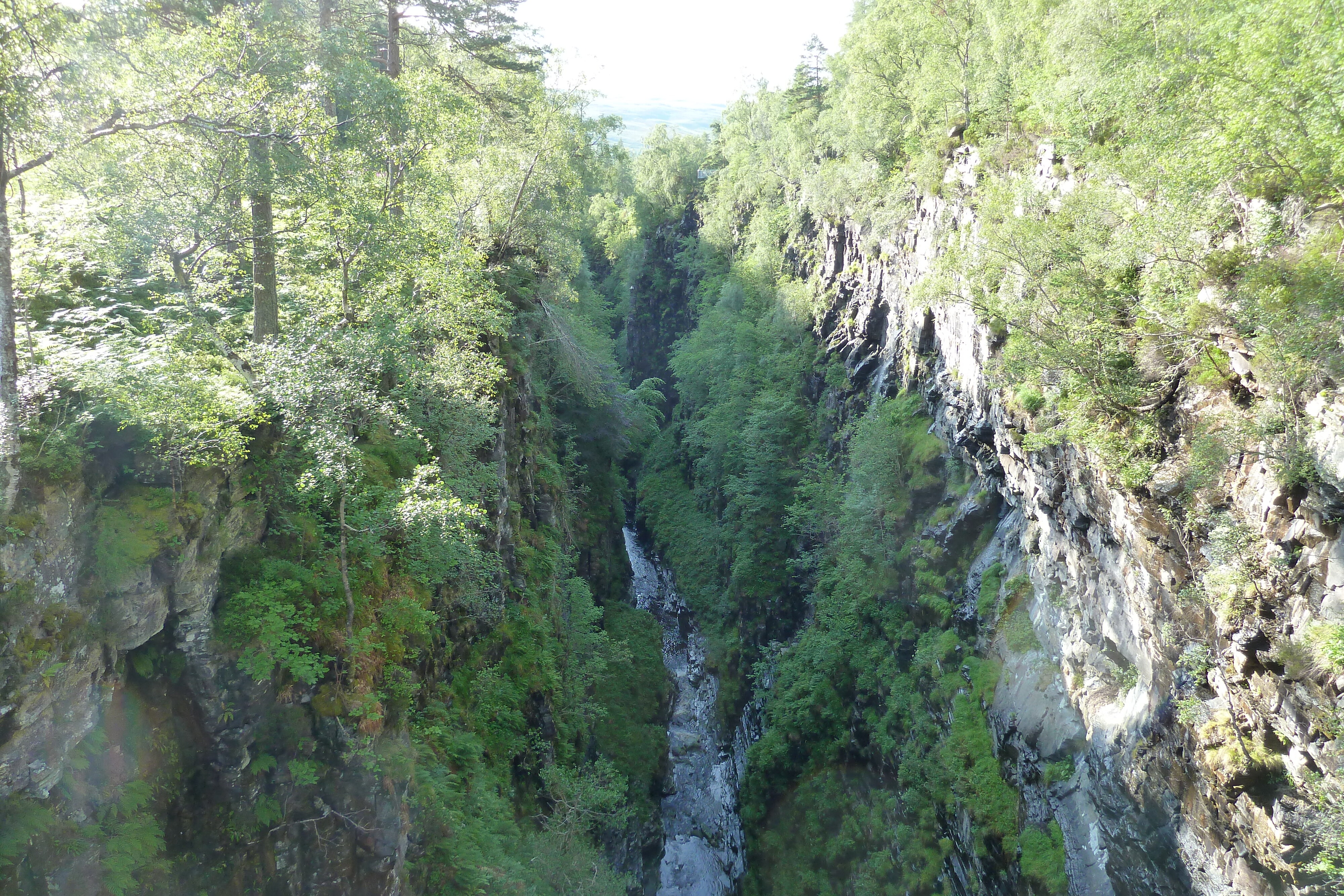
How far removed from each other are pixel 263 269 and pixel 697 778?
79.1ft

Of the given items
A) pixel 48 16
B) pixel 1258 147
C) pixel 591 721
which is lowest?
pixel 591 721

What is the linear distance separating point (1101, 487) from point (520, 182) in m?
20.3

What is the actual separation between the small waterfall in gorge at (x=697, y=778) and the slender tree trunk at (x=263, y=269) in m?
21.6

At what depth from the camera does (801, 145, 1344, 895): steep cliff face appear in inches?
366

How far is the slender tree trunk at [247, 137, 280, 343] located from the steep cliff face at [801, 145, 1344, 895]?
634 inches

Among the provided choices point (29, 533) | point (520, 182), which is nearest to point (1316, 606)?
point (29, 533)

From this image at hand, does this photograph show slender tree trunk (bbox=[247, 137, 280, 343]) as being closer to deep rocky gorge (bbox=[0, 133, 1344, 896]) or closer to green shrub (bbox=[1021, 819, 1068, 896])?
deep rocky gorge (bbox=[0, 133, 1344, 896])

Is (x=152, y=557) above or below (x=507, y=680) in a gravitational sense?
above

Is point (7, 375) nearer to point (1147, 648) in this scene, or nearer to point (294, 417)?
point (294, 417)

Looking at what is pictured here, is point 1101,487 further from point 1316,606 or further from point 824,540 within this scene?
point 824,540

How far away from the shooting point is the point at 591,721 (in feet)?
73.0

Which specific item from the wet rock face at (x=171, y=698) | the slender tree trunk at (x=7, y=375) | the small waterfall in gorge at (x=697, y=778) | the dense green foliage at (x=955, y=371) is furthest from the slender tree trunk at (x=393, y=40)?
the small waterfall in gorge at (x=697, y=778)

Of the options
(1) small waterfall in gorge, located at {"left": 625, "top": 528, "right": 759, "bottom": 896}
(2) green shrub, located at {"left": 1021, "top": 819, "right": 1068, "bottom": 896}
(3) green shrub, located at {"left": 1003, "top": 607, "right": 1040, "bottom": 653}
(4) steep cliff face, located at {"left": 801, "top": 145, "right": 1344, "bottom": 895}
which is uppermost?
(4) steep cliff face, located at {"left": 801, "top": 145, "right": 1344, "bottom": 895}

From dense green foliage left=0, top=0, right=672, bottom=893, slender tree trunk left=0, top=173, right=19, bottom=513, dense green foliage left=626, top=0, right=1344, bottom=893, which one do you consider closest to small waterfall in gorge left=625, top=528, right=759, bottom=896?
dense green foliage left=626, top=0, right=1344, bottom=893
